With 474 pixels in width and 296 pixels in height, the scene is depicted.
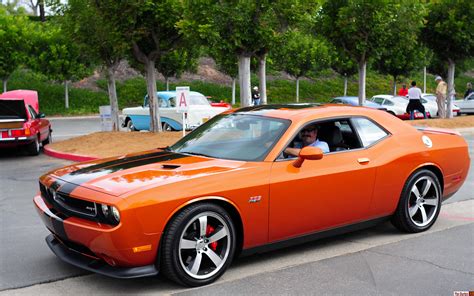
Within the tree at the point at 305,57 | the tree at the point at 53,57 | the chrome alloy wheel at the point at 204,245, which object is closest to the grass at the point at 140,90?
the tree at the point at 53,57

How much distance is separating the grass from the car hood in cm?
3104

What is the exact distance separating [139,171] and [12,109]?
11051 mm

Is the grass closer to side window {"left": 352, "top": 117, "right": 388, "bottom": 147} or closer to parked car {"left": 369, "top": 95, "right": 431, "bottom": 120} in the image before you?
parked car {"left": 369, "top": 95, "right": 431, "bottom": 120}

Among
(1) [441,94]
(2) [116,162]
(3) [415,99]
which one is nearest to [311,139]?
(2) [116,162]

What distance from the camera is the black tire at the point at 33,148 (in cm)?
1473

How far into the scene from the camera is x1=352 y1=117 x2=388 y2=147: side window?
19.4ft

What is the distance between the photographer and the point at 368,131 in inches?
235

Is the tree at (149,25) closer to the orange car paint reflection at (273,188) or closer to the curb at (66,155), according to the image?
the curb at (66,155)

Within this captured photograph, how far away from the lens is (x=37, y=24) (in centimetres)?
3725

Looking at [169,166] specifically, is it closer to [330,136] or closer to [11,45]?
[330,136]

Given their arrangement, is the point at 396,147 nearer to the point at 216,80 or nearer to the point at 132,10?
the point at 132,10

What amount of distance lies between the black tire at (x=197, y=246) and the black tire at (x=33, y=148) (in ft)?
37.2

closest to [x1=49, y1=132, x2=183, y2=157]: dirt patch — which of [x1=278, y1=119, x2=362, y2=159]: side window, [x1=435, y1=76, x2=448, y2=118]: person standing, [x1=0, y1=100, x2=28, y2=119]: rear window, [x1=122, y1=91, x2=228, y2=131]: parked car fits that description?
[x1=0, y1=100, x2=28, y2=119]: rear window

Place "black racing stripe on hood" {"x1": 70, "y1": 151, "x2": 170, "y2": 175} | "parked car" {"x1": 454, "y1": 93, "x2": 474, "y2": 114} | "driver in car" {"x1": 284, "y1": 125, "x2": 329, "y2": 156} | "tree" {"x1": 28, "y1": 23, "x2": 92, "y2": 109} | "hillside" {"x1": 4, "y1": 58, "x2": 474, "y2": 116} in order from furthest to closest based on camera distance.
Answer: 1. "hillside" {"x1": 4, "y1": 58, "x2": 474, "y2": 116}
2. "tree" {"x1": 28, "y1": 23, "x2": 92, "y2": 109}
3. "parked car" {"x1": 454, "y1": 93, "x2": 474, "y2": 114}
4. "driver in car" {"x1": 284, "y1": 125, "x2": 329, "y2": 156}
5. "black racing stripe on hood" {"x1": 70, "y1": 151, "x2": 170, "y2": 175}
